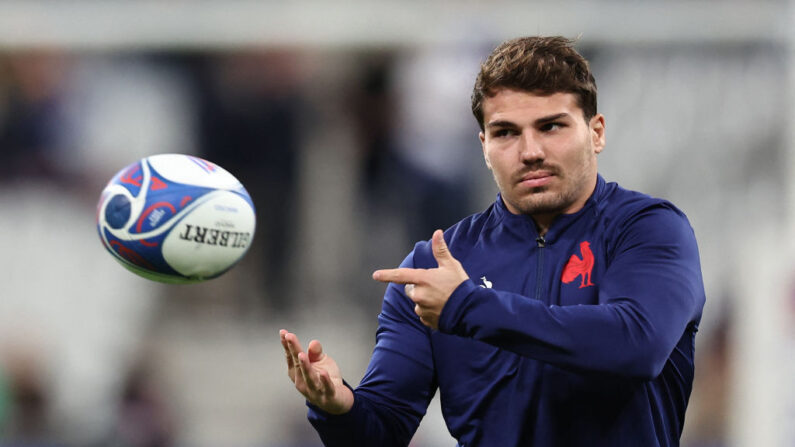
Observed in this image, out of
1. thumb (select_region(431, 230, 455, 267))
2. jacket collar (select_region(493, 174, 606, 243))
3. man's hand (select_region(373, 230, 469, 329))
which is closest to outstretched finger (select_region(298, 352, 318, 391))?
man's hand (select_region(373, 230, 469, 329))

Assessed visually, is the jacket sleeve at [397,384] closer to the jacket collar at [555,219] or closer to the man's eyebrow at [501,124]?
the jacket collar at [555,219]

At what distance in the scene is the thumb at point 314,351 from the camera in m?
3.45

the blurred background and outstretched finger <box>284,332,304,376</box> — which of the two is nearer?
outstretched finger <box>284,332,304,376</box>

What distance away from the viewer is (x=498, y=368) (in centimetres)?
346

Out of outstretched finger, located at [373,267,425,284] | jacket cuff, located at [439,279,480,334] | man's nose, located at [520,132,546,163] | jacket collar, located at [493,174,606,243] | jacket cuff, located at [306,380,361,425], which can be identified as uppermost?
man's nose, located at [520,132,546,163]

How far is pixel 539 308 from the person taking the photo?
119 inches

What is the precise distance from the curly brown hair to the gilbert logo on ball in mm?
971

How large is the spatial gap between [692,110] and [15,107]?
255 inches

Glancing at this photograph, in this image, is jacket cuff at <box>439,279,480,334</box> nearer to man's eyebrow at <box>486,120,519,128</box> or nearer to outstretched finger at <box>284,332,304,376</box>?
outstretched finger at <box>284,332,304,376</box>

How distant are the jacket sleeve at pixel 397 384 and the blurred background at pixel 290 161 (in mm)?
5405

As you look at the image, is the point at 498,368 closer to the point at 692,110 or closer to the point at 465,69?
the point at 465,69

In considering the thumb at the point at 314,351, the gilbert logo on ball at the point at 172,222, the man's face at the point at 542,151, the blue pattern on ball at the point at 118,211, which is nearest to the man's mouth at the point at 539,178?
the man's face at the point at 542,151

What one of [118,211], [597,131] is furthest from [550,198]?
[118,211]

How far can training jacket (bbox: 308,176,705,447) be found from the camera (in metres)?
3.00
